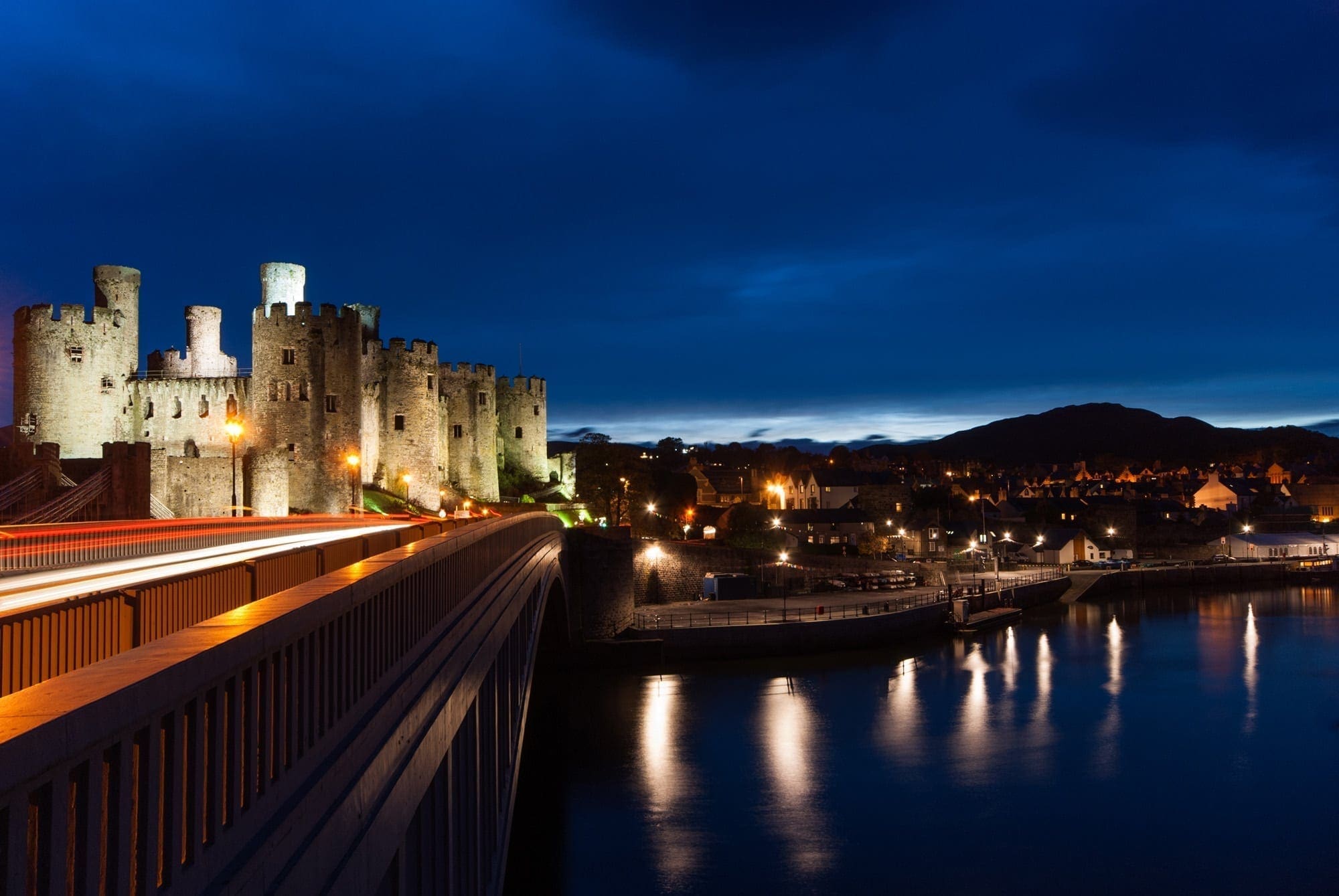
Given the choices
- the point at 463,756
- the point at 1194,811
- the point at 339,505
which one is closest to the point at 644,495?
the point at 339,505

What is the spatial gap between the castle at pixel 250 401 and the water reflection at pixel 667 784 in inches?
652

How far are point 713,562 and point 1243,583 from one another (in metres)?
45.5

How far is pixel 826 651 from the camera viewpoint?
42594mm

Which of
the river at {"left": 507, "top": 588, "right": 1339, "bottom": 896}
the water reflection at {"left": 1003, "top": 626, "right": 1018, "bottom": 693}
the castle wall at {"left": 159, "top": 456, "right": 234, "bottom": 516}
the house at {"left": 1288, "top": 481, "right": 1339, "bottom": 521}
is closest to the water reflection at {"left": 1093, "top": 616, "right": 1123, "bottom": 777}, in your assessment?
the river at {"left": 507, "top": 588, "right": 1339, "bottom": 896}

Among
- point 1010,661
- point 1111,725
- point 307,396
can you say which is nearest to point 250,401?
point 307,396

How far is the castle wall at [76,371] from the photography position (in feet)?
140

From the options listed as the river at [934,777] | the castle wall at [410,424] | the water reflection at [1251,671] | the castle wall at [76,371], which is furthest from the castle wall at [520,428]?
the water reflection at [1251,671]

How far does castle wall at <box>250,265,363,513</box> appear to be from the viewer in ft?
147

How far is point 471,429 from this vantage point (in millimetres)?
59062

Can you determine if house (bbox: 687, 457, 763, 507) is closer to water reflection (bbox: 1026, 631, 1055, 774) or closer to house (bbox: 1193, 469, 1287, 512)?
house (bbox: 1193, 469, 1287, 512)

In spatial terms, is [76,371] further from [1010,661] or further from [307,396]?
[1010,661]

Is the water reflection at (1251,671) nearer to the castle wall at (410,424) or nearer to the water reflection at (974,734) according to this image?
the water reflection at (974,734)

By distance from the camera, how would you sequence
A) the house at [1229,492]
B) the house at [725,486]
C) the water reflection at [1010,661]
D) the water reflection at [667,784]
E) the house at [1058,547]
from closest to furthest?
the water reflection at [667,784]
the water reflection at [1010,661]
the house at [1058,547]
the house at [725,486]
the house at [1229,492]

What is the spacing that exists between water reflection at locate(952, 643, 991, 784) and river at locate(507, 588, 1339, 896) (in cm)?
10
